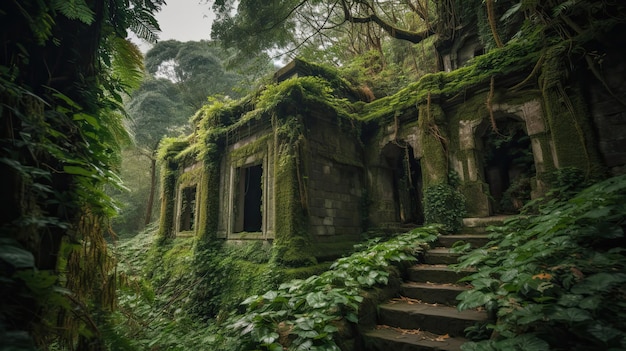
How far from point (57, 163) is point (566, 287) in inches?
153

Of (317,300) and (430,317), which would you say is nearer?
(317,300)

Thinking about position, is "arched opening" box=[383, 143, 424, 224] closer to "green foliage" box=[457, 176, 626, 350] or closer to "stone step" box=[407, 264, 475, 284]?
"stone step" box=[407, 264, 475, 284]

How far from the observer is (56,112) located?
1.53 metres

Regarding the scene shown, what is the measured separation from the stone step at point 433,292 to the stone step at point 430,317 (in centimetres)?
12

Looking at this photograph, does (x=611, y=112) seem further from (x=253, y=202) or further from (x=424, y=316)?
(x=253, y=202)

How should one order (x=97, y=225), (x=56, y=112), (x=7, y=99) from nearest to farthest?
(x=7, y=99) → (x=56, y=112) → (x=97, y=225)

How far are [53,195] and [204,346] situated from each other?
3902 millimetres

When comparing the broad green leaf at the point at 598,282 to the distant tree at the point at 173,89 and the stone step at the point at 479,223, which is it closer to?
the stone step at the point at 479,223

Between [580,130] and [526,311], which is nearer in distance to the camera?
[526,311]

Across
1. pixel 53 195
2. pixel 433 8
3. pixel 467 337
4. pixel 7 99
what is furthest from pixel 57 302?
pixel 433 8

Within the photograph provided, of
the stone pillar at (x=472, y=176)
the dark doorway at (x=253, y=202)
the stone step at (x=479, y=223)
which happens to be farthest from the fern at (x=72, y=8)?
the dark doorway at (x=253, y=202)

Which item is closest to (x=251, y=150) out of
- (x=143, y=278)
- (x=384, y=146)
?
(x=384, y=146)

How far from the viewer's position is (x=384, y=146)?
28.2ft

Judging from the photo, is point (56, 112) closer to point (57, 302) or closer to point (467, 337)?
point (57, 302)
